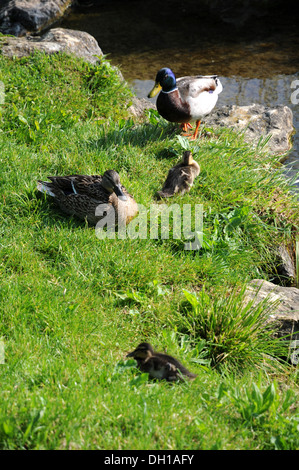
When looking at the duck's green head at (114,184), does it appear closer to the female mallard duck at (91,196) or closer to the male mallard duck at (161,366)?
the female mallard duck at (91,196)

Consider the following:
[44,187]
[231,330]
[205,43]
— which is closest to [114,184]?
[44,187]

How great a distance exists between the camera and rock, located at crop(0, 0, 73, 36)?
11.5m

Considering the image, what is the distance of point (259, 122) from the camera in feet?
23.6

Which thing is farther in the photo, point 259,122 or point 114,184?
point 259,122

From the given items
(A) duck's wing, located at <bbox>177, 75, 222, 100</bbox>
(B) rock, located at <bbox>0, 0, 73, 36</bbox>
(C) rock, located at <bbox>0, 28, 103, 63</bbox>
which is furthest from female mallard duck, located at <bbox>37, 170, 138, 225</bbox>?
(B) rock, located at <bbox>0, 0, 73, 36</bbox>

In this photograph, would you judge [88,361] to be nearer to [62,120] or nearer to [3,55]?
[62,120]

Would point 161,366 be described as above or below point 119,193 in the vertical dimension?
below

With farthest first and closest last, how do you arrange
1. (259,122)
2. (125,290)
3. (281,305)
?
(259,122) < (281,305) < (125,290)

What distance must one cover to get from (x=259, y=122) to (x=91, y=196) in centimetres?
357

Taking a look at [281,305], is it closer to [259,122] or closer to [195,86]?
[195,86]

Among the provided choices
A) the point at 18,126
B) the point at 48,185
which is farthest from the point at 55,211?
the point at 18,126

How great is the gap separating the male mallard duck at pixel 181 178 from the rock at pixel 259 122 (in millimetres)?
Answer: 1956

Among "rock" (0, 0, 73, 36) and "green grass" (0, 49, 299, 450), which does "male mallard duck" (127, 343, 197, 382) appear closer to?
"green grass" (0, 49, 299, 450)

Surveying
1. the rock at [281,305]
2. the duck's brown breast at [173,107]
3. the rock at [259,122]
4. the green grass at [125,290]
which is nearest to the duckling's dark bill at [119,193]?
the green grass at [125,290]
